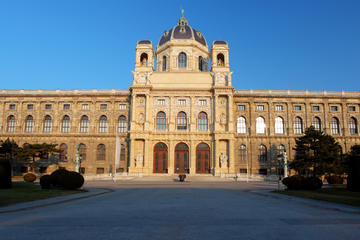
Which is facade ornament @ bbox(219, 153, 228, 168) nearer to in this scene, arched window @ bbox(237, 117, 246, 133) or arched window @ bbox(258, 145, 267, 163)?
arched window @ bbox(237, 117, 246, 133)

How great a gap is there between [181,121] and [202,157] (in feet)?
26.6

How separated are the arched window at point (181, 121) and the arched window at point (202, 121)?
9.27 ft

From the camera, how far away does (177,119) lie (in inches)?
2242

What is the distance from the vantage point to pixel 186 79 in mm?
58844

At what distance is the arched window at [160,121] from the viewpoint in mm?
57000

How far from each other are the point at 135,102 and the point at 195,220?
47.3 meters

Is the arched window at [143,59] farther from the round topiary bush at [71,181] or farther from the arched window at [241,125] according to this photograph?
the round topiary bush at [71,181]

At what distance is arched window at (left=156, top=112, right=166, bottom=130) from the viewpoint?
5700 centimetres

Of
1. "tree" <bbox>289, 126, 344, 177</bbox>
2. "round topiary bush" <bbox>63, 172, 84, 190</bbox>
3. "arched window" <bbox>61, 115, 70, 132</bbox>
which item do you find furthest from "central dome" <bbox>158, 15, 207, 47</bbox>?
"round topiary bush" <bbox>63, 172, 84, 190</bbox>

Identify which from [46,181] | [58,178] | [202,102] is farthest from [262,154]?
[46,181]

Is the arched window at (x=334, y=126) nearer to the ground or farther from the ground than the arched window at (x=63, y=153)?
farther from the ground

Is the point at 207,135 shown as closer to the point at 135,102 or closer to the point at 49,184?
the point at 135,102

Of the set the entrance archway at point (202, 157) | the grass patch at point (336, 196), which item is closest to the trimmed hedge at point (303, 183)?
the grass patch at point (336, 196)

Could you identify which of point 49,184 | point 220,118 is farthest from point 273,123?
point 49,184
